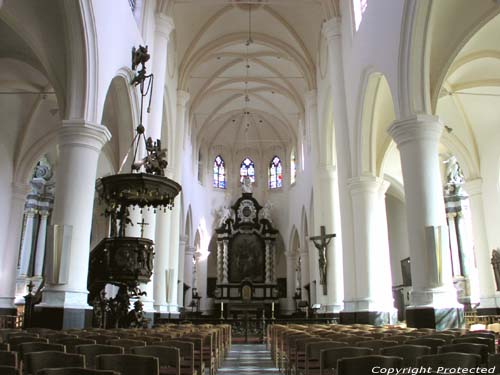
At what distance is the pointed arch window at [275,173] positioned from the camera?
30.1m

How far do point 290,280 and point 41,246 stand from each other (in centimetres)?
1389

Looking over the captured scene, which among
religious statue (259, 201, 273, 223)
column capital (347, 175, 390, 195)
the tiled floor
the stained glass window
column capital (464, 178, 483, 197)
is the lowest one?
the tiled floor

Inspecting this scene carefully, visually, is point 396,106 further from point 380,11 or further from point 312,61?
point 312,61

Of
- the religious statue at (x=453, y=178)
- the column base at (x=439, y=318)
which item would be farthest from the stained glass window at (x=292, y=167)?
the column base at (x=439, y=318)

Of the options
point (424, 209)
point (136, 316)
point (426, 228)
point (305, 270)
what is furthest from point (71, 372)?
point (305, 270)

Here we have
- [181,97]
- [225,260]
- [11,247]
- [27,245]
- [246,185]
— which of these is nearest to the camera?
[11,247]

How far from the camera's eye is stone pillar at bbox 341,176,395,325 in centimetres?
1238

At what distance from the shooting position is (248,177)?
1169 inches

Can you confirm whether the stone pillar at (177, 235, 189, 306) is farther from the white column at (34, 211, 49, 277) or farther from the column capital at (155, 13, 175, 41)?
the column capital at (155, 13, 175, 41)

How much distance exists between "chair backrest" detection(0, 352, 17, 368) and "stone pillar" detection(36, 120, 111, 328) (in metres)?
5.54

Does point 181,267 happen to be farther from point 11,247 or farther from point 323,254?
point 11,247

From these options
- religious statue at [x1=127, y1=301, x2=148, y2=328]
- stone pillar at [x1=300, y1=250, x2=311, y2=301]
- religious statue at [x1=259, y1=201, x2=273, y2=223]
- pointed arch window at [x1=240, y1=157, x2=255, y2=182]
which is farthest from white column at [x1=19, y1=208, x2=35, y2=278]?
pointed arch window at [x1=240, y1=157, x2=255, y2=182]

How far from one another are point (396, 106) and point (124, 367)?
7.87 m

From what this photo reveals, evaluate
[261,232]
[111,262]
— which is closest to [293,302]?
[261,232]
